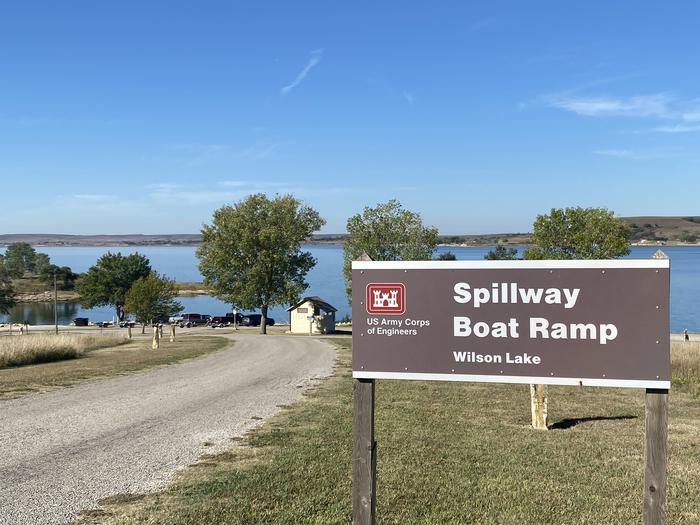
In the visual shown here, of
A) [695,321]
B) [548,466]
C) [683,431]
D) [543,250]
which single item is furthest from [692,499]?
[695,321]

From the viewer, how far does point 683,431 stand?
1028 centimetres

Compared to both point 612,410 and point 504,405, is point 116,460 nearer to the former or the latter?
point 504,405

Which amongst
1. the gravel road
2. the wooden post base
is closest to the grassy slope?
the gravel road

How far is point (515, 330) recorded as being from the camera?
191 inches

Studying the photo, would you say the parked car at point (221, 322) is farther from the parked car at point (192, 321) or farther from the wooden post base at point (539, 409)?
the wooden post base at point (539, 409)

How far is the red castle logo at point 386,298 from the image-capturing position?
5156mm

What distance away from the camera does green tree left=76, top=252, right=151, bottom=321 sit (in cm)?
9494

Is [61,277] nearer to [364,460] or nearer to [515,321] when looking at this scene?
[364,460]

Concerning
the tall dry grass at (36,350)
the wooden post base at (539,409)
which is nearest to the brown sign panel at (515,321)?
the wooden post base at (539,409)

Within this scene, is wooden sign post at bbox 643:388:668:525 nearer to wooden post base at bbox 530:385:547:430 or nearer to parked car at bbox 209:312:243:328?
wooden post base at bbox 530:385:547:430

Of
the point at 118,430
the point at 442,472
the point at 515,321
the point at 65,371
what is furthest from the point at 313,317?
the point at 515,321

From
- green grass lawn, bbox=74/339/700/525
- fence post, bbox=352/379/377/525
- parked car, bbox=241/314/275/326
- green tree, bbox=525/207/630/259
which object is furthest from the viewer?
parked car, bbox=241/314/275/326

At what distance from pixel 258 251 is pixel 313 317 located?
8.10 m

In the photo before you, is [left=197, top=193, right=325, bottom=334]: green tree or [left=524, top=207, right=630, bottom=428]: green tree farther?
[left=197, top=193, right=325, bottom=334]: green tree
